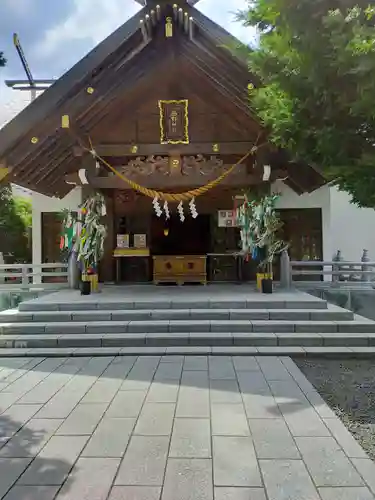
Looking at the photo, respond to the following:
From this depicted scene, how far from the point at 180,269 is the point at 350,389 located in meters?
6.72

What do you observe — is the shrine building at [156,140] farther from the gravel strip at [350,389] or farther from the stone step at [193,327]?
the gravel strip at [350,389]

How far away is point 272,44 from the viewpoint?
3.52 metres

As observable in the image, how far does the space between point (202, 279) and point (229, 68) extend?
5008 millimetres

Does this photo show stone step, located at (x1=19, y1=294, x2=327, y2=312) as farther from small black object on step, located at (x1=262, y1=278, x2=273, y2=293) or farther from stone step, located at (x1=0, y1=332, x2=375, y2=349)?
small black object on step, located at (x1=262, y1=278, x2=273, y2=293)

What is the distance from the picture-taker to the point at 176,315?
22.6 feet

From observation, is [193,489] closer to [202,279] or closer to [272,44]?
[272,44]

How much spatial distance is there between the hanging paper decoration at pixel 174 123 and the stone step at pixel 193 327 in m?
4.06

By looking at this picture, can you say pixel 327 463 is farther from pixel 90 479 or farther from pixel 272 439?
pixel 90 479

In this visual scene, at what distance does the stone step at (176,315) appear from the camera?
6773 millimetres

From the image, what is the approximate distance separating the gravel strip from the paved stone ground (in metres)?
0.13

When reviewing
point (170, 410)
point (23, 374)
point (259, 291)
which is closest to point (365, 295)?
point (259, 291)

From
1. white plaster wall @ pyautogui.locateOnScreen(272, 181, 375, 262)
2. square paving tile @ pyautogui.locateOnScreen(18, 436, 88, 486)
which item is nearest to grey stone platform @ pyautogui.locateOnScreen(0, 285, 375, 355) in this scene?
square paving tile @ pyautogui.locateOnScreen(18, 436, 88, 486)

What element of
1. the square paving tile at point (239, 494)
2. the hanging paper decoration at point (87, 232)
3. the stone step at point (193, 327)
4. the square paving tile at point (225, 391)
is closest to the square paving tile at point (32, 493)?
the square paving tile at point (239, 494)

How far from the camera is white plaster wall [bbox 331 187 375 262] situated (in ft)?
45.0
